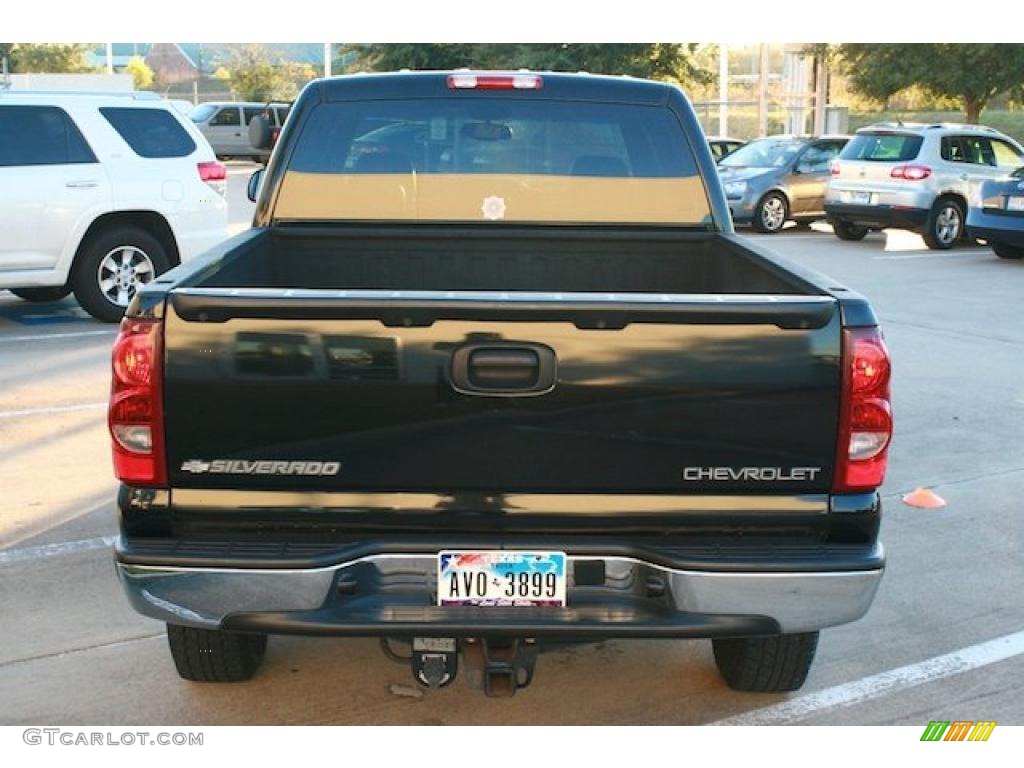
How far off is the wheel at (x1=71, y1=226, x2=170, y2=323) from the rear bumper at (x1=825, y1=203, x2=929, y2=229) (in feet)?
35.9

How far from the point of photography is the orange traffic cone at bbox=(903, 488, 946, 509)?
21.7 ft

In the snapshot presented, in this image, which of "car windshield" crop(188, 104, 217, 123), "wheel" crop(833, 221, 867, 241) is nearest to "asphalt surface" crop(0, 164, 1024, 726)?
"wheel" crop(833, 221, 867, 241)

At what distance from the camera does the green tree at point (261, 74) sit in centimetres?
5703

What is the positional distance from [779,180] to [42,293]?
12.0m

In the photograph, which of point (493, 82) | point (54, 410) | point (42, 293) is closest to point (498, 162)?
point (493, 82)

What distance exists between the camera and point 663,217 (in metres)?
5.29

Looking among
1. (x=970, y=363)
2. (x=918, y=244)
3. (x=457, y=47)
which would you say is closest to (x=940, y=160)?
(x=918, y=244)

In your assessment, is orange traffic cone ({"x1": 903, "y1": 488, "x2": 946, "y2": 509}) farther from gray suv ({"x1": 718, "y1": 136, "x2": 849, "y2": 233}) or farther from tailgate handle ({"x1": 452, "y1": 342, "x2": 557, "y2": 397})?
gray suv ({"x1": 718, "y1": 136, "x2": 849, "y2": 233})

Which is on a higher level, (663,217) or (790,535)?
(663,217)

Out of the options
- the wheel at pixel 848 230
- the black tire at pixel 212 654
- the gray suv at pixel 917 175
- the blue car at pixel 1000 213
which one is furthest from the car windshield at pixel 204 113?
the black tire at pixel 212 654

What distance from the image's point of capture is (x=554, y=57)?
124 feet

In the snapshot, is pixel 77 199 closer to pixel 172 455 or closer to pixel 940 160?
pixel 172 455
